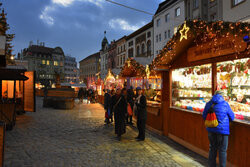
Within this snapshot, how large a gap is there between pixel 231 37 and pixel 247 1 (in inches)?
556

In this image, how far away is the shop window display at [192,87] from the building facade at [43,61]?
7339 cm

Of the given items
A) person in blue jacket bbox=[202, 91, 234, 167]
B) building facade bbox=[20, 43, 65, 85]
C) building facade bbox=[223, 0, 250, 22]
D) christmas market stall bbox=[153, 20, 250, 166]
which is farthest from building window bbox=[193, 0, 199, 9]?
building facade bbox=[20, 43, 65, 85]

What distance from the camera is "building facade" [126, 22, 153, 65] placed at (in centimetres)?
3633

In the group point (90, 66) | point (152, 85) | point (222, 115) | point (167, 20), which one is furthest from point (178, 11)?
point (90, 66)

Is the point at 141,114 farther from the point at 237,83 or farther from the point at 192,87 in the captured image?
the point at 237,83

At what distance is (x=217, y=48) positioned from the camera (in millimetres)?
5648

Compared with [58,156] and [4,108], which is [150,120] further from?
[4,108]

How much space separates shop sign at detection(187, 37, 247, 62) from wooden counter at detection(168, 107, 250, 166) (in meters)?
1.73

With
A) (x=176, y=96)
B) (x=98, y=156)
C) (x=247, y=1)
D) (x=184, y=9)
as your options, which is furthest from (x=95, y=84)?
(x=98, y=156)

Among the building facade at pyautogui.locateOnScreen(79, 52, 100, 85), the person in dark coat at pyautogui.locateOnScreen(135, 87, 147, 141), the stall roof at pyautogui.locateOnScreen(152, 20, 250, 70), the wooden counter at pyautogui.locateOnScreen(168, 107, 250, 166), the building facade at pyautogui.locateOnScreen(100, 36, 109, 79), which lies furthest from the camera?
the building facade at pyautogui.locateOnScreen(79, 52, 100, 85)

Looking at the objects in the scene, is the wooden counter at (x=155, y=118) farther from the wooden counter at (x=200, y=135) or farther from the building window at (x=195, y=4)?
the building window at (x=195, y=4)

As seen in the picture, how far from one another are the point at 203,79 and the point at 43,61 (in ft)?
281

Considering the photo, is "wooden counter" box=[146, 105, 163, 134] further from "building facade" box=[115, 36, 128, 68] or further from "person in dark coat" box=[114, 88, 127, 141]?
"building facade" box=[115, 36, 128, 68]

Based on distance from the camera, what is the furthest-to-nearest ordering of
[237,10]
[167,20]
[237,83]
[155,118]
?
[167,20] → [237,10] → [155,118] → [237,83]
